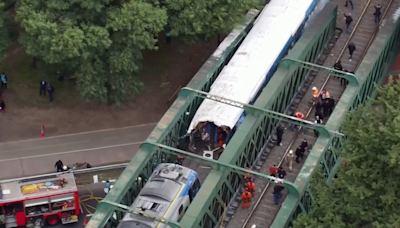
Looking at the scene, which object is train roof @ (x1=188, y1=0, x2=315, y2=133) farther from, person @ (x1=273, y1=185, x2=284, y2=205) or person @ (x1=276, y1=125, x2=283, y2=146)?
person @ (x1=273, y1=185, x2=284, y2=205)

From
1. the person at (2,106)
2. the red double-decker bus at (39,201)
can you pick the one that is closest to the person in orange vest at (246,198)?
the red double-decker bus at (39,201)

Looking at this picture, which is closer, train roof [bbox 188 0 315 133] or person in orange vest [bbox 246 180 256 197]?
person in orange vest [bbox 246 180 256 197]

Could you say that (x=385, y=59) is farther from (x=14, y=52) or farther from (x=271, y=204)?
(x=14, y=52)

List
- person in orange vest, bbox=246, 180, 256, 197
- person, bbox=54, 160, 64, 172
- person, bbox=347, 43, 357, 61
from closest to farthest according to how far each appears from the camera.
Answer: person in orange vest, bbox=246, 180, 256, 197 → person, bbox=54, 160, 64, 172 → person, bbox=347, 43, 357, 61

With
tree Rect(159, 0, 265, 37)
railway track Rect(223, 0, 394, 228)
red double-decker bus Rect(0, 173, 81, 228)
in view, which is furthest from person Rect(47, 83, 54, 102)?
railway track Rect(223, 0, 394, 228)

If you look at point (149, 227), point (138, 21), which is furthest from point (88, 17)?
point (149, 227)
